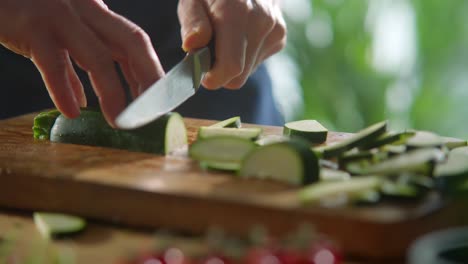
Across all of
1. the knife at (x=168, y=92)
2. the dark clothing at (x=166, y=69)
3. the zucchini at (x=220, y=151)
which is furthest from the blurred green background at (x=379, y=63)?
the zucchini at (x=220, y=151)

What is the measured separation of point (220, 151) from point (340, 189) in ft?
1.52

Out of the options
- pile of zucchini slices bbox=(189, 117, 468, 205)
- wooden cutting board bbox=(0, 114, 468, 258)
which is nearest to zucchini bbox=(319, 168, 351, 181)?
pile of zucchini slices bbox=(189, 117, 468, 205)

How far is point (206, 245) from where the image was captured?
1710 millimetres

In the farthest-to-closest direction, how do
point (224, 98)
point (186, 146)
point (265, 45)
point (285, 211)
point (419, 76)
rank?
point (419, 76)
point (224, 98)
point (265, 45)
point (186, 146)
point (285, 211)

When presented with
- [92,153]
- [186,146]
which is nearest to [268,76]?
[186,146]

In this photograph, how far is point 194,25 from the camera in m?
2.62

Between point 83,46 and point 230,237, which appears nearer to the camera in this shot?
point 230,237

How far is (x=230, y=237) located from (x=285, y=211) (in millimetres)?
155

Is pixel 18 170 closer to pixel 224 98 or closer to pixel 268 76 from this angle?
pixel 224 98

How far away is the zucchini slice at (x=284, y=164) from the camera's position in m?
1.85

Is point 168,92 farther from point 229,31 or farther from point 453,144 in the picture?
point 453,144

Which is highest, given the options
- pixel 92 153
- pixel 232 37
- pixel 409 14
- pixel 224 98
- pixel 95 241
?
pixel 409 14

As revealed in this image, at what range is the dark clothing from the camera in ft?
10.4

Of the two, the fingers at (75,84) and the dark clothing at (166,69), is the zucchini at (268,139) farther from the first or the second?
the dark clothing at (166,69)
